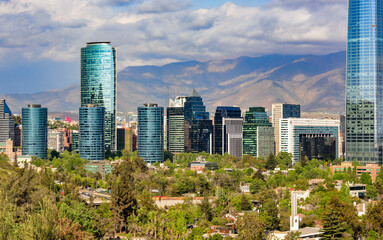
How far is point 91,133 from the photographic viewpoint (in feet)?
482

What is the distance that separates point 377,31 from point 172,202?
220ft

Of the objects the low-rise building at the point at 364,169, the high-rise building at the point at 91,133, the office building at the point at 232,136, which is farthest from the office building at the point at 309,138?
the high-rise building at the point at 91,133

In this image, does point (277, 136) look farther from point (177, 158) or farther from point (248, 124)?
point (177, 158)

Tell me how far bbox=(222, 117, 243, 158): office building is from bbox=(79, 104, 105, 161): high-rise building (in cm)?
4518

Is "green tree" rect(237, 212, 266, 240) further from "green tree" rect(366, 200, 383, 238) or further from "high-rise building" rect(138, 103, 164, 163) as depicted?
"high-rise building" rect(138, 103, 164, 163)

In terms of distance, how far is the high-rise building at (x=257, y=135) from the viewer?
174 meters

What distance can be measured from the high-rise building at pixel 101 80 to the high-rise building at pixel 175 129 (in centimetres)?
1502

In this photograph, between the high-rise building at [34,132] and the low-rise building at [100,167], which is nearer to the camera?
the low-rise building at [100,167]

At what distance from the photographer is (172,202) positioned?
86875 mm

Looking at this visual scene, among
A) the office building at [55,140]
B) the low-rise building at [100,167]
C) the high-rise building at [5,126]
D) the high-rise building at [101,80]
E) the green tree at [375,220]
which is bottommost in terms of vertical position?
the green tree at [375,220]

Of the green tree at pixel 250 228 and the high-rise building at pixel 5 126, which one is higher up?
the high-rise building at pixel 5 126

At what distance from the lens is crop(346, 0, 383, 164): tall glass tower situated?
132350 millimetres

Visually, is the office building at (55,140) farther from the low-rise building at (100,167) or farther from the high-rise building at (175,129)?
the low-rise building at (100,167)

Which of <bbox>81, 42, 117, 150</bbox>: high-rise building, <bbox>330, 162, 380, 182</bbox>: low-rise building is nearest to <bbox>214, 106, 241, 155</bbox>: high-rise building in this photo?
<bbox>81, 42, 117, 150</bbox>: high-rise building
